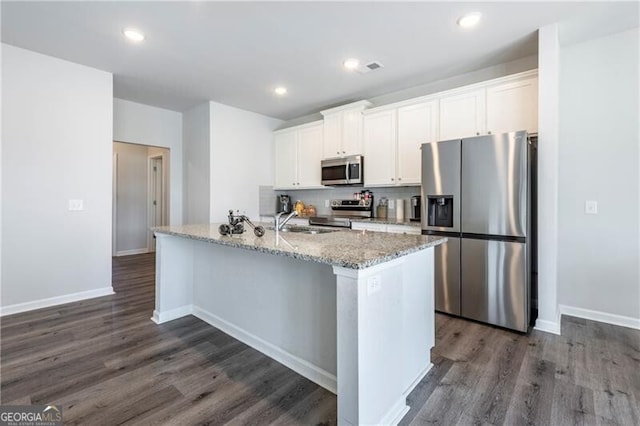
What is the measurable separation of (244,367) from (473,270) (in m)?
2.14

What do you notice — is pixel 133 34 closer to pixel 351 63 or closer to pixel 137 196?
pixel 351 63

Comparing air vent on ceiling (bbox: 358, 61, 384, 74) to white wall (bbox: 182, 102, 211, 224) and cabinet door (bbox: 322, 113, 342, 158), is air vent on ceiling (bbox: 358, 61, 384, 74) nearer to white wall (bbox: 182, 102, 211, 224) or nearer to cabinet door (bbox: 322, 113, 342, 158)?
cabinet door (bbox: 322, 113, 342, 158)

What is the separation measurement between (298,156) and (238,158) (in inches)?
37.7

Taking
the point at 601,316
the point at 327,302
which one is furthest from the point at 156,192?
the point at 601,316

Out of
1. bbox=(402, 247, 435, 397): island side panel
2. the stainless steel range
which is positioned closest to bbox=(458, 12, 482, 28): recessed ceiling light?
bbox=(402, 247, 435, 397): island side panel

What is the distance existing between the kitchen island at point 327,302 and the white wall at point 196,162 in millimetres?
1914

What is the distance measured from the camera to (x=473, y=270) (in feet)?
9.23

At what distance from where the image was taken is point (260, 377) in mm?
1933

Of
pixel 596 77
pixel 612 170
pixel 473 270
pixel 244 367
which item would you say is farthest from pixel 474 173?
pixel 244 367

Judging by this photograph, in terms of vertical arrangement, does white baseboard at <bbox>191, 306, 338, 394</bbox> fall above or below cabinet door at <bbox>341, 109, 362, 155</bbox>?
below

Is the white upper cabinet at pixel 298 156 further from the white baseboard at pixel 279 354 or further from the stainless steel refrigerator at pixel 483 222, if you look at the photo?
the white baseboard at pixel 279 354

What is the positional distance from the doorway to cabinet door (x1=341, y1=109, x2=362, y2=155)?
12.5ft

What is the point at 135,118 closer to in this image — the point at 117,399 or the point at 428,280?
the point at 117,399

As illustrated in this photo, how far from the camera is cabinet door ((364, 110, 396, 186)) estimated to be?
12.5ft
